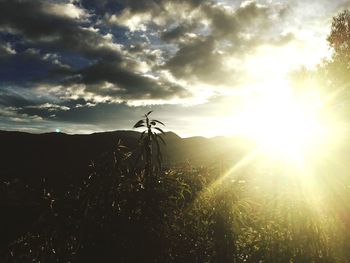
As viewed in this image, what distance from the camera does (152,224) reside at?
3881 millimetres

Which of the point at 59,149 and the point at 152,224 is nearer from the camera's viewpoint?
the point at 152,224

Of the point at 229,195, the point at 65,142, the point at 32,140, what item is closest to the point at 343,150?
the point at 229,195

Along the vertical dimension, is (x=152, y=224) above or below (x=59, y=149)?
above

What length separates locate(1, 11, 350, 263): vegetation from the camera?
3777mm

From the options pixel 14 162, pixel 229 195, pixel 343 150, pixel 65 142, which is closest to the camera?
pixel 229 195

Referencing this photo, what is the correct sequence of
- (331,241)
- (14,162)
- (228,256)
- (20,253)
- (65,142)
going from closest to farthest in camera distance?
(228,256) < (20,253) < (331,241) < (14,162) < (65,142)

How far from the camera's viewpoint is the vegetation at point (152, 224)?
3777 millimetres

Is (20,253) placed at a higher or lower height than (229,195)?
lower

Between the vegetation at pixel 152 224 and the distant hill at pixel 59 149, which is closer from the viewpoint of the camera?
the vegetation at pixel 152 224

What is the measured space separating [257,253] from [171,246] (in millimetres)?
1205

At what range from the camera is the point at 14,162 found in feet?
366

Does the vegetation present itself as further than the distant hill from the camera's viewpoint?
No

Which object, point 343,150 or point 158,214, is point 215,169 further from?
point 343,150

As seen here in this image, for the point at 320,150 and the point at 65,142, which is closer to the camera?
the point at 320,150
